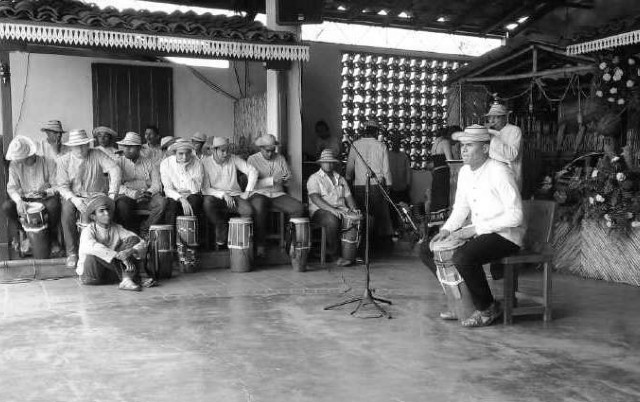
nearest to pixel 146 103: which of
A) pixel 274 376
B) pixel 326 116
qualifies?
pixel 326 116

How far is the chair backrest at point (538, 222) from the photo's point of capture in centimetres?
557

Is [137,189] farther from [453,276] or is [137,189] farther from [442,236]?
[453,276]

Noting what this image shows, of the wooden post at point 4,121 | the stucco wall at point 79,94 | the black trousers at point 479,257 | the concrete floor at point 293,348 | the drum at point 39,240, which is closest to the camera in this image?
the concrete floor at point 293,348

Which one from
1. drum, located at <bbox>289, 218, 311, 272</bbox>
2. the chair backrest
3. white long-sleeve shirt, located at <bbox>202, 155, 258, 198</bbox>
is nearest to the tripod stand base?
the chair backrest

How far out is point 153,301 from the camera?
623 centimetres

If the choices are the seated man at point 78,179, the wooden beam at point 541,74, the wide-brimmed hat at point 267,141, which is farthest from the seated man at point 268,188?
the wooden beam at point 541,74

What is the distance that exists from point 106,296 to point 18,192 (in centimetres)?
199

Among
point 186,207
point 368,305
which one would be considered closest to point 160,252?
point 186,207

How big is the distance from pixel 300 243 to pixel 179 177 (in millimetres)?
1585

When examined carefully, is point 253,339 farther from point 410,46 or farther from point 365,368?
point 410,46

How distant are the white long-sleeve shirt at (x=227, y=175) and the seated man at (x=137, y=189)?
0.62 meters

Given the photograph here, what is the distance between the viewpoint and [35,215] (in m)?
7.43

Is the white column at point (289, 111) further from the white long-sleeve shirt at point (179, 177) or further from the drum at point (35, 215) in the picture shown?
the drum at point (35, 215)

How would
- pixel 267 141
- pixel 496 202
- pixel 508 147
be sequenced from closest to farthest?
pixel 496 202 → pixel 508 147 → pixel 267 141
